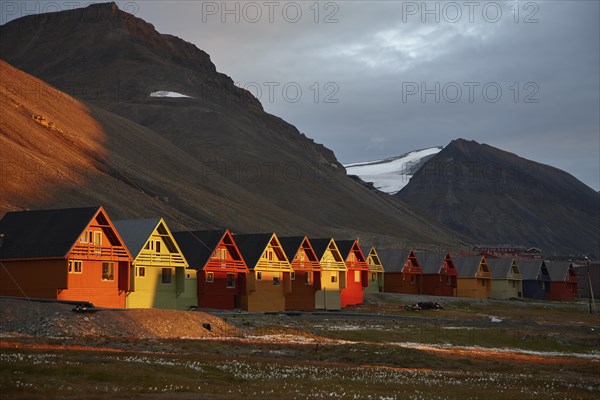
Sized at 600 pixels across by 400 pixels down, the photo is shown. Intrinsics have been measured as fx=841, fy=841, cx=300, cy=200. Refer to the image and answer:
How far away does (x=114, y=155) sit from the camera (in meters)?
180

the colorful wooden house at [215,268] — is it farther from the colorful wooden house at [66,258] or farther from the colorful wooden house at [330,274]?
the colorful wooden house at [330,274]

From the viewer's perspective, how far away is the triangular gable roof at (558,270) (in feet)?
500

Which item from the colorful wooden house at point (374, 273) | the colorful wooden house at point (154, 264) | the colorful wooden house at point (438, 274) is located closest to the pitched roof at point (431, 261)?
A: the colorful wooden house at point (438, 274)

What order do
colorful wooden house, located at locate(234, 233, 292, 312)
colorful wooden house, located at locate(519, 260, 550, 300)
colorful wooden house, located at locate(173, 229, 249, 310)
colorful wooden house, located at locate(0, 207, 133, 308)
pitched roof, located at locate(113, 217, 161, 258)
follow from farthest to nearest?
colorful wooden house, located at locate(519, 260, 550, 300)
colorful wooden house, located at locate(234, 233, 292, 312)
colorful wooden house, located at locate(173, 229, 249, 310)
pitched roof, located at locate(113, 217, 161, 258)
colorful wooden house, located at locate(0, 207, 133, 308)

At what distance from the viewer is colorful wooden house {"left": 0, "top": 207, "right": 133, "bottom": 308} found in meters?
61.4

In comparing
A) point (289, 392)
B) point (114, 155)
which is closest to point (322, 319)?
point (289, 392)

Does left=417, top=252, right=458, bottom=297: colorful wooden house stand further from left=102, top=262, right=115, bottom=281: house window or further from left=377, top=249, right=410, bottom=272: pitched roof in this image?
left=102, top=262, right=115, bottom=281: house window

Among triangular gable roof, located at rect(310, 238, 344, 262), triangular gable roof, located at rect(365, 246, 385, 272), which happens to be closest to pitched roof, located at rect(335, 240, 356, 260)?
triangular gable roof, located at rect(310, 238, 344, 262)

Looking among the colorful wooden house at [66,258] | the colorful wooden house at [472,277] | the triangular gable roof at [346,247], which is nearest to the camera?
the colorful wooden house at [66,258]

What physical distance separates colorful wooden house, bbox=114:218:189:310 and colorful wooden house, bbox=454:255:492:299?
70.2 metres

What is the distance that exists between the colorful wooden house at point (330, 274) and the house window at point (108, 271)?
1319 inches

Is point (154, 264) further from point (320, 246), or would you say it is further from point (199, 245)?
point (320, 246)

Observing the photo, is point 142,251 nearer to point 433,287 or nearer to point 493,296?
point 433,287

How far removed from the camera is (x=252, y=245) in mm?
86312
